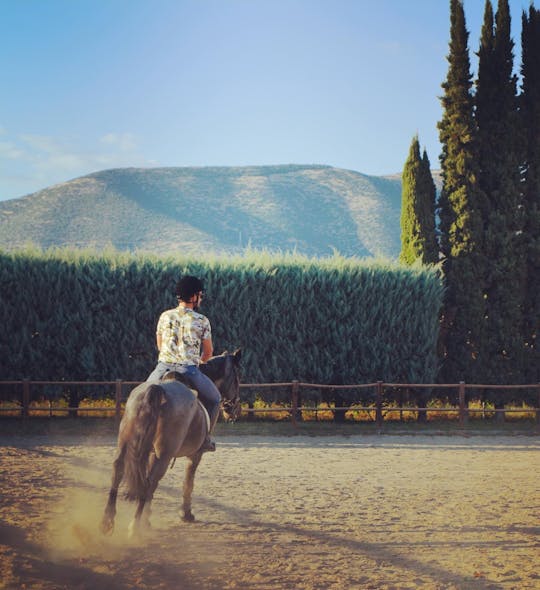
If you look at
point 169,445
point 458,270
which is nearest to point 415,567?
point 169,445

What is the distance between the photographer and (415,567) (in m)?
6.80

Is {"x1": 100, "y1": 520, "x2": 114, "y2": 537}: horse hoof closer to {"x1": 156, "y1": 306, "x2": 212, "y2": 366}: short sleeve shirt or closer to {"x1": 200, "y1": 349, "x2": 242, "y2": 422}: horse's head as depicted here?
{"x1": 156, "y1": 306, "x2": 212, "y2": 366}: short sleeve shirt

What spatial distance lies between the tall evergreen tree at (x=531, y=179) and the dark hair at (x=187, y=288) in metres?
15.6

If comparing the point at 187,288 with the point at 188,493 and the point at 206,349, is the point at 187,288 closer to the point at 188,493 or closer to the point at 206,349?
the point at 206,349

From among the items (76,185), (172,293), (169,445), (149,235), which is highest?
(76,185)

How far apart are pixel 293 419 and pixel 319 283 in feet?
13.3

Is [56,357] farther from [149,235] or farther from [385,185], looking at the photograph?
[385,185]

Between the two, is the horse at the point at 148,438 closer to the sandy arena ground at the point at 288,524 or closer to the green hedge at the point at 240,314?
the sandy arena ground at the point at 288,524

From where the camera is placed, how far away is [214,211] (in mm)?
138375

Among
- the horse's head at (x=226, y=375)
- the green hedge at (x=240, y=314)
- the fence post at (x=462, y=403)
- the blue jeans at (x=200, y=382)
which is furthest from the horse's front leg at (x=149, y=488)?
the fence post at (x=462, y=403)

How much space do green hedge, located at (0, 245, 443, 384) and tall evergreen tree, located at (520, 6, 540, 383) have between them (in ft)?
10.4

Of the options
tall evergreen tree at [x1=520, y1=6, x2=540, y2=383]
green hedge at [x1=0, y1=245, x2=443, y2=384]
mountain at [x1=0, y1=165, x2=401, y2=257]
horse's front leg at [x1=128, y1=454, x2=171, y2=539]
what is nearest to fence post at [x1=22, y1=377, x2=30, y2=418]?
green hedge at [x1=0, y1=245, x2=443, y2=384]

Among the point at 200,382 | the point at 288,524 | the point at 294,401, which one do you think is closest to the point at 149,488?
the point at 200,382

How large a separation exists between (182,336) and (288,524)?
2.50m
